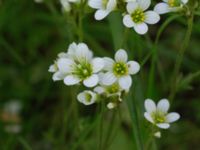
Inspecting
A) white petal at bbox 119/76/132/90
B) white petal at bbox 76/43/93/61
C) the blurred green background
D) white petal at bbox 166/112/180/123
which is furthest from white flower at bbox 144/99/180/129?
the blurred green background

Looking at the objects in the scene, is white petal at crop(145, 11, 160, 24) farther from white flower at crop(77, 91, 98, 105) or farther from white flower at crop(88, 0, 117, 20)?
white flower at crop(77, 91, 98, 105)

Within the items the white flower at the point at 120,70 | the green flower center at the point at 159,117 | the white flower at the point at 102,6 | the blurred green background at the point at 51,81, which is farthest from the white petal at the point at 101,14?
the blurred green background at the point at 51,81

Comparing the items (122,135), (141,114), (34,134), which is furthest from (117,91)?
(34,134)

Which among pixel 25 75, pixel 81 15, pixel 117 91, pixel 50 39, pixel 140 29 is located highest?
pixel 50 39

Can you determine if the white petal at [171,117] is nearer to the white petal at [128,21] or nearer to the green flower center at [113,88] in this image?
the green flower center at [113,88]

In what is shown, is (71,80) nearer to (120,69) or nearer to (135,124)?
(120,69)

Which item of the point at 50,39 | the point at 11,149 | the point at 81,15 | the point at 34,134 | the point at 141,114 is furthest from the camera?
the point at 50,39

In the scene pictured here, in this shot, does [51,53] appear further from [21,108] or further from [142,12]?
[142,12]
